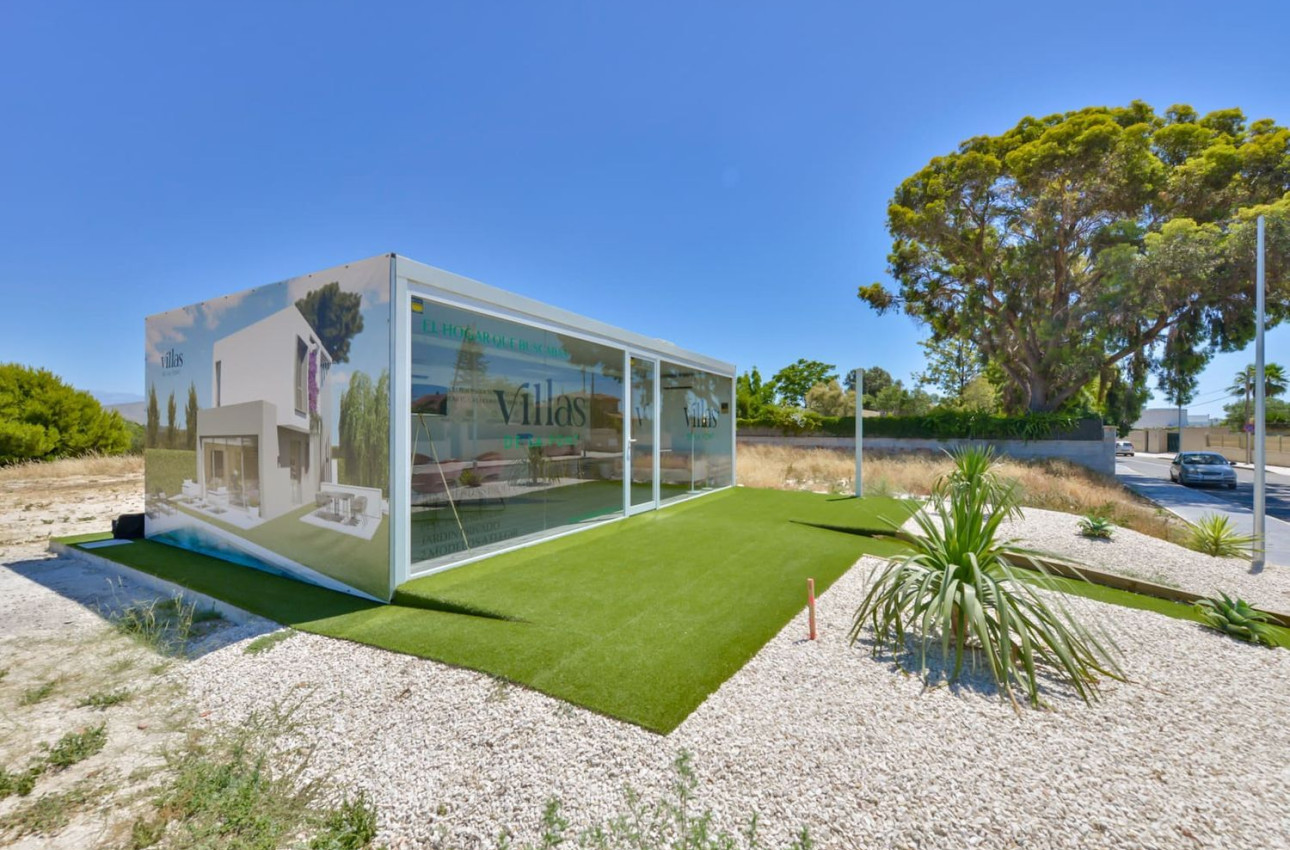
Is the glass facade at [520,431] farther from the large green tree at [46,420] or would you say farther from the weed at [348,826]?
the large green tree at [46,420]

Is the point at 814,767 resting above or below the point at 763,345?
below

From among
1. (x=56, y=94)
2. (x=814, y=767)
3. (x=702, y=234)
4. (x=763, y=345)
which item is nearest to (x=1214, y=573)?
(x=814, y=767)

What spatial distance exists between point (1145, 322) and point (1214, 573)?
1601cm

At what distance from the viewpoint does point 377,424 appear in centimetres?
448

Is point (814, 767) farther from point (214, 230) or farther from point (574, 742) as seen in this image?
point (214, 230)

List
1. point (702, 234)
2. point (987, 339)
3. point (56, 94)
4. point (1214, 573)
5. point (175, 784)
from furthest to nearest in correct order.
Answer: point (987, 339) < point (702, 234) < point (56, 94) < point (1214, 573) < point (175, 784)

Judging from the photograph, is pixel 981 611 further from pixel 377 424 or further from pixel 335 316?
pixel 335 316

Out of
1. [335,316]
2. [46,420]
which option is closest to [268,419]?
[335,316]

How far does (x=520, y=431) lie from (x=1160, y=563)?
8.16m

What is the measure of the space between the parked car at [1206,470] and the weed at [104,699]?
2636 centimetres

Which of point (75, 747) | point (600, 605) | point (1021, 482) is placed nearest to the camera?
point (75, 747)

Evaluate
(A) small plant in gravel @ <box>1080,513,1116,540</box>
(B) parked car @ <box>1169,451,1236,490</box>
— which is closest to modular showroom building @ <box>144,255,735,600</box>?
(A) small plant in gravel @ <box>1080,513,1116,540</box>

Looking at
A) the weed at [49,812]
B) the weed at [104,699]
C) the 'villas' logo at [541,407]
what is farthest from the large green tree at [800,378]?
the weed at [49,812]

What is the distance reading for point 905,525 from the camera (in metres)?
7.92
